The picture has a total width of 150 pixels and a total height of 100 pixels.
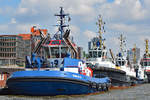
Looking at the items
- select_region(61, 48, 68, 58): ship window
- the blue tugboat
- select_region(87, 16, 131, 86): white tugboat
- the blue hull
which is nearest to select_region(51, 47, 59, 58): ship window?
the blue tugboat

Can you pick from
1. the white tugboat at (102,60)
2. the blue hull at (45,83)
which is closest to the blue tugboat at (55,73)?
the blue hull at (45,83)

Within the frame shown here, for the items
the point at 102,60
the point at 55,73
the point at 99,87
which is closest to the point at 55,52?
the point at 55,73

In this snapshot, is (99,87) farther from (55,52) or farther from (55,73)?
(55,73)

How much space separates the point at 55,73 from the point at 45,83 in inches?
43.5

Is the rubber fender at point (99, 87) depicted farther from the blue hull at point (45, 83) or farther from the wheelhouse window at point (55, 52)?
the blue hull at point (45, 83)

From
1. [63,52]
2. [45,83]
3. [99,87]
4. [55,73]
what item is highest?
[63,52]

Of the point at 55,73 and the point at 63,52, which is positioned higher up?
the point at 63,52

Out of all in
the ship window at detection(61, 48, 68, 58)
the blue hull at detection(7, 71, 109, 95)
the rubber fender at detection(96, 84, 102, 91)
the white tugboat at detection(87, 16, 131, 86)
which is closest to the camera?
the blue hull at detection(7, 71, 109, 95)

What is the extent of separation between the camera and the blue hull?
2405 centimetres

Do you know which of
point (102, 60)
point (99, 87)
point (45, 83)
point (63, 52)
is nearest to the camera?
point (45, 83)

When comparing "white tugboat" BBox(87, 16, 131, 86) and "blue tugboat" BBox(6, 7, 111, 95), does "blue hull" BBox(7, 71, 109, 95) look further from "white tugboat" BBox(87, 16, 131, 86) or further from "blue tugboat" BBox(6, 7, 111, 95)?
"white tugboat" BBox(87, 16, 131, 86)

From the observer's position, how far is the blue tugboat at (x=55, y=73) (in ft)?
79.5

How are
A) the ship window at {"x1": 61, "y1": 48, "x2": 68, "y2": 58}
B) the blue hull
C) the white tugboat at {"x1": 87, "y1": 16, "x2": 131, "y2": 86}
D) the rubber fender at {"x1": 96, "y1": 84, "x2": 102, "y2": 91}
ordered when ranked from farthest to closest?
the white tugboat at {"x1": 87, "y1": 16, "x2": 131, "y2": 86} < the rubber fender at {"x1": 96, "y1": 84, "x2": 102, "y2": 91} < the ship window at {"x1": 61, "y1": 48, "x2": 68, "y2": 58} < the blue hull

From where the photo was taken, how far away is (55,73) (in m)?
24.3
